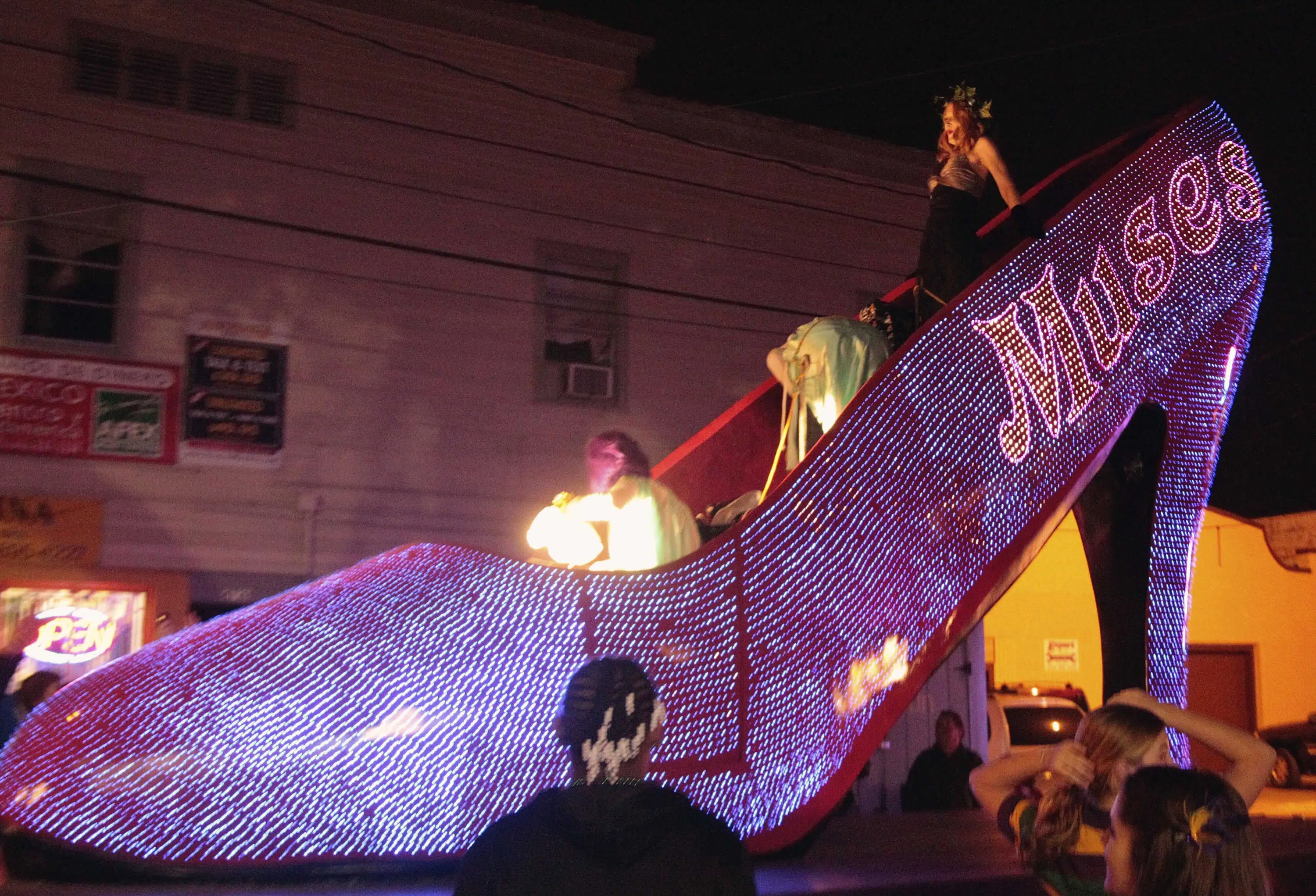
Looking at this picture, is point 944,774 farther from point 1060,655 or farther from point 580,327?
point 1060,655

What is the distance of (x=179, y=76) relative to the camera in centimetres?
945

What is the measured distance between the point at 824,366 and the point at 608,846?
10.6 feet

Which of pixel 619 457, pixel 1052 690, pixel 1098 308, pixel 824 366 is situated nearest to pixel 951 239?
pixel 1098 308

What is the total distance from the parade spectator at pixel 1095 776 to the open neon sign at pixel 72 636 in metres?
7.73

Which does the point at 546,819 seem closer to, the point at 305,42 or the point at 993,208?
the point at 305,42

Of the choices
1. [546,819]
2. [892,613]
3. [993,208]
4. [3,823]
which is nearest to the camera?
[546,819]

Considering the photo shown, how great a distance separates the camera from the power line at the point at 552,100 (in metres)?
9.93

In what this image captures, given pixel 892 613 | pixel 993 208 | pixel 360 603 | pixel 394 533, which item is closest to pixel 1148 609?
pixel 892 613

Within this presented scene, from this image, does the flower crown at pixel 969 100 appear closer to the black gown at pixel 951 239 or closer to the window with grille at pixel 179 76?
the black gown at pixel 951 239

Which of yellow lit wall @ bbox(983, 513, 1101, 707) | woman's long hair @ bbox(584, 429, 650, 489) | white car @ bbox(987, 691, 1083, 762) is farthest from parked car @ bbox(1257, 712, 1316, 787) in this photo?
woman's long hair @ bbox(584, 429, 650, 489)

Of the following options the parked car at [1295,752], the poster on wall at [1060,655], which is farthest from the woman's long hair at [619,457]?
the poster on wall at [1060,655]

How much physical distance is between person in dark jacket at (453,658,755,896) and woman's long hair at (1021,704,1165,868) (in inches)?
36.9

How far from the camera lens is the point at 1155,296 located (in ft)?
17.5

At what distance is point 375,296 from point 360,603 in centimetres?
687
